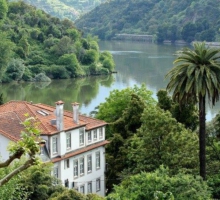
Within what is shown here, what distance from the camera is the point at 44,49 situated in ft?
427

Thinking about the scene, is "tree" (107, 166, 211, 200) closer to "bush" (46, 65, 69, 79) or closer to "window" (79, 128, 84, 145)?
"window" (79, 128, 84, 145)

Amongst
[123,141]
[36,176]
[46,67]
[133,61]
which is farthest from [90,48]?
[36,176]

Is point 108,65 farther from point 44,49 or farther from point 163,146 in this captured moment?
point 163,146

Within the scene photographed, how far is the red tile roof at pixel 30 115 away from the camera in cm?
3206

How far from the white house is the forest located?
222ft

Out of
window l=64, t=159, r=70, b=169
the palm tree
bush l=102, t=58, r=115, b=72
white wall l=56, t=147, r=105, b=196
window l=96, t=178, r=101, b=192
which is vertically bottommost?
bush l=102, t=58, r=115, b=72

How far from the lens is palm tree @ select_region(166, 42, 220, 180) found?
2673cm

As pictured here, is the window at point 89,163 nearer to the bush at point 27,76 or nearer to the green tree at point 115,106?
the green tree at point 115,106

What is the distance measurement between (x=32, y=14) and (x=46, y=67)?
27.9 metres

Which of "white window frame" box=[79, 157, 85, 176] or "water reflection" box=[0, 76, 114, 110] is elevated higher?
"white window frame" box=[79, 157, 85, 176]

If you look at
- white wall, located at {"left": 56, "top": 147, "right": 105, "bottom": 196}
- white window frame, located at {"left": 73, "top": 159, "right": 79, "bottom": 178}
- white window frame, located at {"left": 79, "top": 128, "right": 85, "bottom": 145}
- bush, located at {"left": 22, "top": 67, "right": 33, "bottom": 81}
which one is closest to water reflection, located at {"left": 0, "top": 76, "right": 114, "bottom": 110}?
bush, located at {"left": 22, "top": 67, "right": 33, "bottom": 81}

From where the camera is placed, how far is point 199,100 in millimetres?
27641

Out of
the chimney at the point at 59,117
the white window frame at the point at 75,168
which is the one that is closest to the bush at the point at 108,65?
the white window frame at the point at 75,168

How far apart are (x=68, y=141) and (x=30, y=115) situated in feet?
8.47
